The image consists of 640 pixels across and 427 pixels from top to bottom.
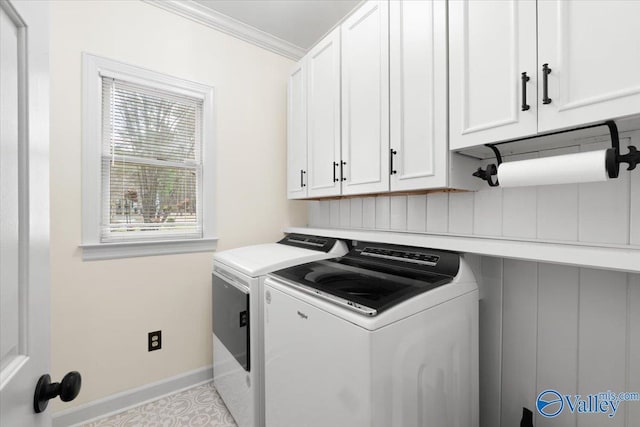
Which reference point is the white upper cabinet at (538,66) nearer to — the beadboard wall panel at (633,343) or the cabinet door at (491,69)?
the cabinet door at (491,69)

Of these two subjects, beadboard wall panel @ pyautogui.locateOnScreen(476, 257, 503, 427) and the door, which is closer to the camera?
the door

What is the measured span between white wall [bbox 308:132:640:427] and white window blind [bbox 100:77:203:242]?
1670mm

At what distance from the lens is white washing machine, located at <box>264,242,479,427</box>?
2.95 feet

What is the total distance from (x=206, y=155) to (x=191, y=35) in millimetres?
853

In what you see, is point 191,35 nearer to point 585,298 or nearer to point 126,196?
point 126,196

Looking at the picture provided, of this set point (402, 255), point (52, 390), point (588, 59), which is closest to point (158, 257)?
point (52, 390)

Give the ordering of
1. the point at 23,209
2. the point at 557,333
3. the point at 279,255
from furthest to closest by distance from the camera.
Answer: the point at 279,255 → the point at 557,333 → the point at 23,209

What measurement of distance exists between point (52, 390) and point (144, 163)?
1.59 metres

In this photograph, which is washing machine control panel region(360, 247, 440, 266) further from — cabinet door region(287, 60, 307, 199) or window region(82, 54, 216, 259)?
window region(82, 54, 216, 259)

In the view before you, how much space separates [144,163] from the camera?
1.88 m

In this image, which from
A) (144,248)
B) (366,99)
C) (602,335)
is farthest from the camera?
(144,248)

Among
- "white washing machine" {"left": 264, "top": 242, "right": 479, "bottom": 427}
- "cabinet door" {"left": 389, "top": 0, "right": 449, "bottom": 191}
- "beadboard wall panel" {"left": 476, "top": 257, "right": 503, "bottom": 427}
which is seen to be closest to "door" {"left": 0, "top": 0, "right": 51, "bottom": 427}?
"white washing machine" {"left": 264, "top": 242, "right": 479, "bottom": 427}

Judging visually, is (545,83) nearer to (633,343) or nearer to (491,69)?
(491,69)

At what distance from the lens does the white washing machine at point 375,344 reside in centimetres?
90
